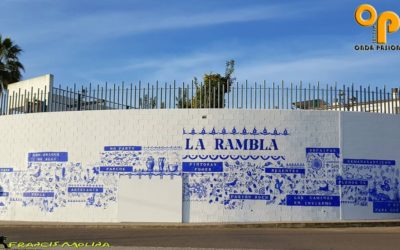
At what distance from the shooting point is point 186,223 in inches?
659

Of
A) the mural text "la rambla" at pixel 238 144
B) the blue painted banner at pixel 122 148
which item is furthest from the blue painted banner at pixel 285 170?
the blue painted banner at pixel 122 148

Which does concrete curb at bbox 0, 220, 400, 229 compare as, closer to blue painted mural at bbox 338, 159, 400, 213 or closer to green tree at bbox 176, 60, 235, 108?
blue painted mural at bbox 338, 159, 400, 213

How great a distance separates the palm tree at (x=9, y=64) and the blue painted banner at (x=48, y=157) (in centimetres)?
932

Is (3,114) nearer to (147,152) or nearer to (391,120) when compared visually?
(147,152)

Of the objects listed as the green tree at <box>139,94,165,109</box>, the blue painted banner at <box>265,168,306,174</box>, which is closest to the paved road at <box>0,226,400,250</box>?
the blue painted banner at <box>265,168,306,174</box>

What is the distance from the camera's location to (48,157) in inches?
714

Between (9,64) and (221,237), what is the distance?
58.8ft

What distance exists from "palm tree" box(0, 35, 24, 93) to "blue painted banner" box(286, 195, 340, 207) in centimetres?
1646

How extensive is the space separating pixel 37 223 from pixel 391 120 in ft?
41.5

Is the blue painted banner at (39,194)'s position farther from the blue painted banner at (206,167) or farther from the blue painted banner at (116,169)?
the blue painted banner at (206,167)

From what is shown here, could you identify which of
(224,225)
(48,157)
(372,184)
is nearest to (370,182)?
(372,184)

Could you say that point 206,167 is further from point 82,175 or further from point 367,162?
point 367,162

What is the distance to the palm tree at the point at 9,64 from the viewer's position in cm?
2631

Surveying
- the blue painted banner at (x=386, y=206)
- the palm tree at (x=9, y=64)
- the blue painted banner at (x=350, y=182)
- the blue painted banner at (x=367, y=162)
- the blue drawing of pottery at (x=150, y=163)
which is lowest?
the blue painted banner at (x=386, y=206)
